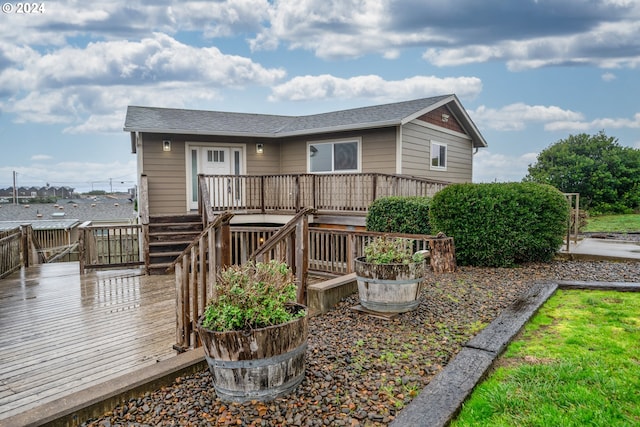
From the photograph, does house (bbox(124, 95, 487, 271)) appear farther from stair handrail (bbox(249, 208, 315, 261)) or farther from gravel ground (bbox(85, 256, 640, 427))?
gravel ground (bbox(85, 256, 640, 427))

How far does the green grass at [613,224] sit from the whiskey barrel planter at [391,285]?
1320 centimetres

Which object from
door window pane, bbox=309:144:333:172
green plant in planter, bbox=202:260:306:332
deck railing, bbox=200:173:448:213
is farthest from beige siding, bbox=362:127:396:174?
green plant in planter, bbox=202:260:306:332

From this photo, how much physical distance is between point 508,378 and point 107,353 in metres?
3.96

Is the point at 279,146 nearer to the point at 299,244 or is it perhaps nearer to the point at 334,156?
the point at 334,156

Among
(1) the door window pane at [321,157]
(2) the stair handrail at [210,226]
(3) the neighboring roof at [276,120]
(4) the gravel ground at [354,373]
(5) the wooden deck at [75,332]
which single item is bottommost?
(5) the wooden deck at [75,332]

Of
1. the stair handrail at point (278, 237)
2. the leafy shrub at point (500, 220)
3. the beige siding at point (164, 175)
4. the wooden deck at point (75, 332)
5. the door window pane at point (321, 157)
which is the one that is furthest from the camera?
the door window pane at point (321, 157)

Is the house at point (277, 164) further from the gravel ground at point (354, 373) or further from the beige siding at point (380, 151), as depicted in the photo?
the gravel ground at point (354, 373)

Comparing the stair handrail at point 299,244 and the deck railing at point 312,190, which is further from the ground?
the deck railing at point 312,190

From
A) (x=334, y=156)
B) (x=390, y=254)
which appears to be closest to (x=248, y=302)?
(x=390, y=254)

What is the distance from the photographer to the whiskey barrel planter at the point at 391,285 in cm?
421

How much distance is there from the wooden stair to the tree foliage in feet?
59.1

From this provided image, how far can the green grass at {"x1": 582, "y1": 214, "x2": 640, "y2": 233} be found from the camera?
1411 cm

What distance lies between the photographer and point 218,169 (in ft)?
42.6

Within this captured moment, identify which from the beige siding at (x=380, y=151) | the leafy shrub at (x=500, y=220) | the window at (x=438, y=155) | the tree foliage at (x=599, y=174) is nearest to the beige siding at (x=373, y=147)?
the beige siding at (x=380, y=151)
